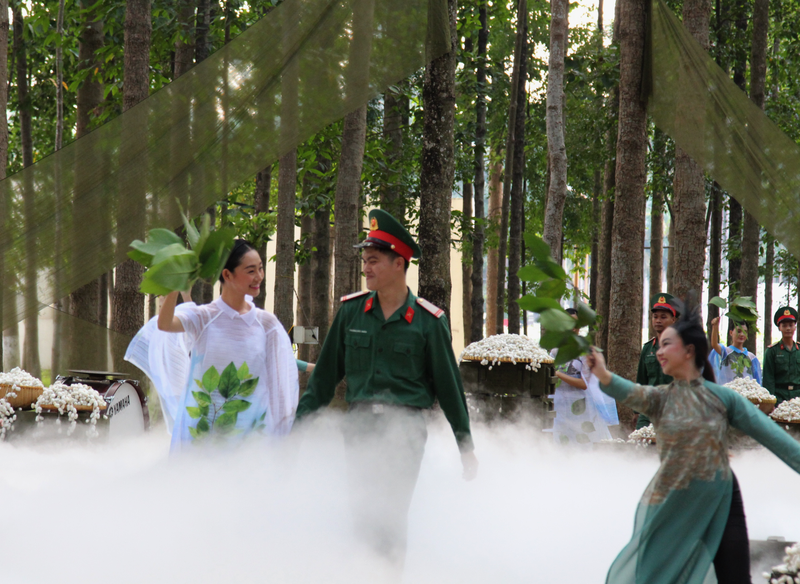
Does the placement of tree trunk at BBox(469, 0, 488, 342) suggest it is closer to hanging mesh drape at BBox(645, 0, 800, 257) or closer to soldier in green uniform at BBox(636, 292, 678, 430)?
hanging mesh drape at BBox(645, 0, 800, 257)

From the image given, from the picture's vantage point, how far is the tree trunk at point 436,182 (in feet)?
22.9

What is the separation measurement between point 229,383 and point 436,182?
3169 millimetres

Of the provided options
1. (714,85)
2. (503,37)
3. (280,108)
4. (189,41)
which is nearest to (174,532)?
(280,108)

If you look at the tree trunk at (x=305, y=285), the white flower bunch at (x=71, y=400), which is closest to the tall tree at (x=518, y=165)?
the tree trunk at (x=305, y=285)

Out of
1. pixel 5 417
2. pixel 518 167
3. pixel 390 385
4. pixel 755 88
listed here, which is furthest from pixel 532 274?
pixel 518 167

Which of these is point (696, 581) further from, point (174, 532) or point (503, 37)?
point (503, 37)

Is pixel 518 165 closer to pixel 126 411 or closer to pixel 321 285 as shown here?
pixel 321 285

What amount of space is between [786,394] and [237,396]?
651cm

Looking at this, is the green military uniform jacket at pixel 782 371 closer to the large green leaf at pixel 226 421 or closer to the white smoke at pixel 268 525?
the white smoke at pixel 268 525

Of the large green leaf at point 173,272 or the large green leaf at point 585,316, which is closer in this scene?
the large green leaf at point 585,316

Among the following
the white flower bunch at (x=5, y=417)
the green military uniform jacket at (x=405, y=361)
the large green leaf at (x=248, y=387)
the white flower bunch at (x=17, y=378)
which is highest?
the green military uniform jacket at (x=405, y=361)

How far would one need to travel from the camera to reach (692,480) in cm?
328

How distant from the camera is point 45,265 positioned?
5.09 m

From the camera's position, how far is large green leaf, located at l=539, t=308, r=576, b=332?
339 cm
